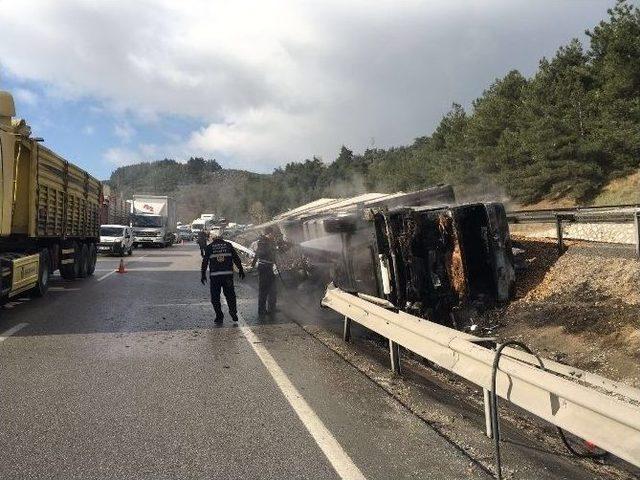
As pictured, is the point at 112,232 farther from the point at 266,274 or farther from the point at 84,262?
the point at 266,274

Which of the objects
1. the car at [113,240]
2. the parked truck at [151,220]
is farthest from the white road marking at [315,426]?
the parked truck at [151,220]

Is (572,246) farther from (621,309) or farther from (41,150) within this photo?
(41,150)

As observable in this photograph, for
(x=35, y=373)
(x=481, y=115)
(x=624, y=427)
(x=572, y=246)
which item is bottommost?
(x=35, y=373)

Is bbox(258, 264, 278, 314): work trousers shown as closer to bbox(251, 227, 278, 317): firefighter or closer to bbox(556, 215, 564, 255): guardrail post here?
bbox(251, 227, 278, 317): firefighter

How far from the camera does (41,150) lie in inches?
448

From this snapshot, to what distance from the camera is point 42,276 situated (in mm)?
12352

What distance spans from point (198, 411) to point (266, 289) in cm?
560

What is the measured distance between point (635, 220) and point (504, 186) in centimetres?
2651

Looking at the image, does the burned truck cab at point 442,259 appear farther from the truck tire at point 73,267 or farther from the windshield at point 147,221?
the windshield at point 147,221

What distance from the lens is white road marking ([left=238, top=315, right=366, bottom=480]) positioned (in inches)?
144

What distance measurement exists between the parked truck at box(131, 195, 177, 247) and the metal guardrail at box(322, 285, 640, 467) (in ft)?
116

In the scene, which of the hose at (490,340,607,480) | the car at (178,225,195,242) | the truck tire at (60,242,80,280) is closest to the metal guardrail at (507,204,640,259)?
the hose at (490,340,607,480)

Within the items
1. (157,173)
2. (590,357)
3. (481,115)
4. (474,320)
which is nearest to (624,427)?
(590,357)

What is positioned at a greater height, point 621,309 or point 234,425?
point 621,309
